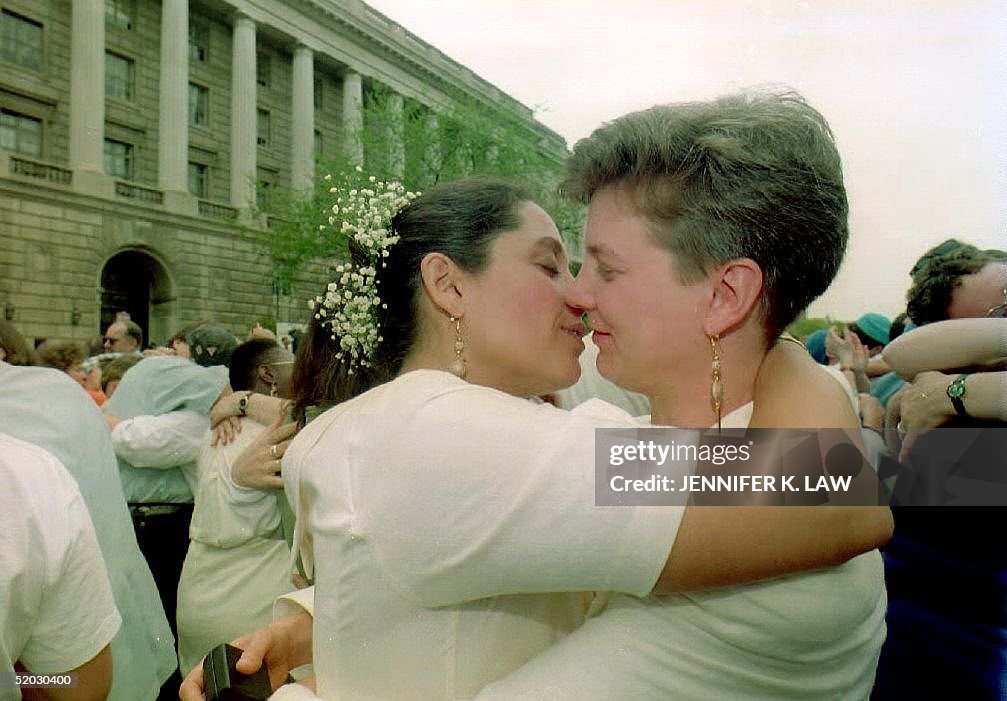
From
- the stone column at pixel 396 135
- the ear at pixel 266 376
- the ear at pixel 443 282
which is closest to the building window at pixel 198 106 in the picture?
the stone column at pixel 396 135

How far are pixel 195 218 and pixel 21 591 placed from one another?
23312mm

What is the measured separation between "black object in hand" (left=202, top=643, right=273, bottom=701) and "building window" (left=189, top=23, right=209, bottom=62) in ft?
88.7

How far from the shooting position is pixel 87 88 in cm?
2020

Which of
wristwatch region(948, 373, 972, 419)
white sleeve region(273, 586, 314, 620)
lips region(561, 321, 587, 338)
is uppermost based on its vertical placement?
lips region(561, 321, 587, 338)

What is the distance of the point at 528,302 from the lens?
1621 millimetres

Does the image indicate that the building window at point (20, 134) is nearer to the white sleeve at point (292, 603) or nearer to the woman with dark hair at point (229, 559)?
the woman with dark hair at point (229, 559)

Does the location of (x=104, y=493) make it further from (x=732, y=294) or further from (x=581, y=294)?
(x=732, y=294)

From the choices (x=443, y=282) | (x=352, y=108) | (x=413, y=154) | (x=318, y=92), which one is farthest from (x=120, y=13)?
(x=443, y=282)

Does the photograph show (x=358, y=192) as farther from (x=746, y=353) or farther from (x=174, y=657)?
(x=174, y=657)

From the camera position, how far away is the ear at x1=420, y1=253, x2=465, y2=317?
1.65 metres

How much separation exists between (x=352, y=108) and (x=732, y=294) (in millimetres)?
27539

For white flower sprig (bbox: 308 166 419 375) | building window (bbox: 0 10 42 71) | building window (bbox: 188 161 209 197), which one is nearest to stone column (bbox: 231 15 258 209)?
building window (bbox: 188 161 209 197)

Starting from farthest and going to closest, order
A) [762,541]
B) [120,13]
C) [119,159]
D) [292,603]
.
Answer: [119,159], [120,13], [292,603], [762,541]

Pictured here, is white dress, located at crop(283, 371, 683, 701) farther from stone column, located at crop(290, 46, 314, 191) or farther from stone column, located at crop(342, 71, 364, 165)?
stone column, located at crop(290, 46, 314, 191)
